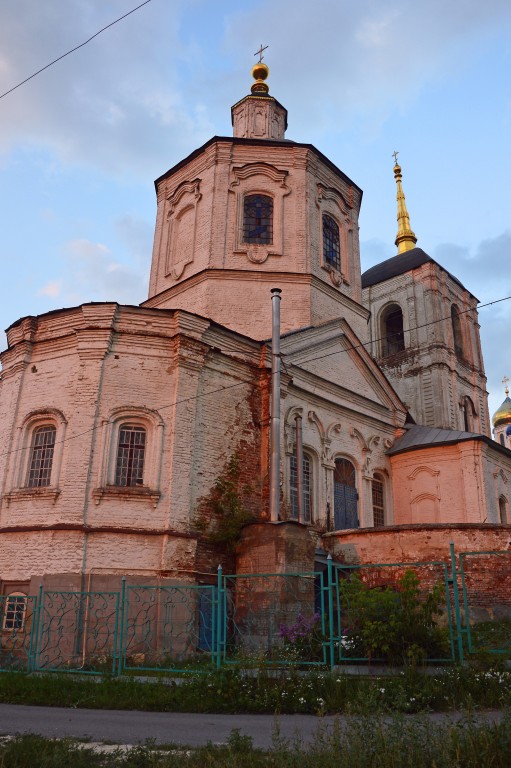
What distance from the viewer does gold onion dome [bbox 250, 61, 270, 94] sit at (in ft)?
80.8

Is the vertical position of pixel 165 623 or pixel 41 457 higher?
pixel 41 457

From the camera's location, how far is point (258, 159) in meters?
21.0

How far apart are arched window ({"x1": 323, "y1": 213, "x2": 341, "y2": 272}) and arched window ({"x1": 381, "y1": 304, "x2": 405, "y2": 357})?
11.9 m

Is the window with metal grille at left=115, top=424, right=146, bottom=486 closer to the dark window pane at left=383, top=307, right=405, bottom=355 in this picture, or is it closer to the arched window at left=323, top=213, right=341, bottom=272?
the arched window at left=323, top=213, right=341, bottom=272

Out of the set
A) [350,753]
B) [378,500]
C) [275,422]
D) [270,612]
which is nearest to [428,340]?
[378,500]

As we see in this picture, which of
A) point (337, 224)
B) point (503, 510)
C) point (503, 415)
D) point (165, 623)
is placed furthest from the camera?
point (503, 415)

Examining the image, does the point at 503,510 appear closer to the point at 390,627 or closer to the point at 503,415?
the point at 390,627

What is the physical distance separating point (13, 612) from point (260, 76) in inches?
807

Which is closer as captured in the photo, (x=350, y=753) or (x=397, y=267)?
(x=350, y=753)

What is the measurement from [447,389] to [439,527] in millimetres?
15919

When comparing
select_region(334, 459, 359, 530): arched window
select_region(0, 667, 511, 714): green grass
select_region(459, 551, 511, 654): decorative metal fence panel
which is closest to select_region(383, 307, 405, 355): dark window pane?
select_region(334, 459, 359, 530): arched window

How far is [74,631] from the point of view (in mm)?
12461

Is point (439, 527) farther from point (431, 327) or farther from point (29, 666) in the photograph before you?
point (431, 327)

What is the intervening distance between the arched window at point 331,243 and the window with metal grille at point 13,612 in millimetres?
13526
